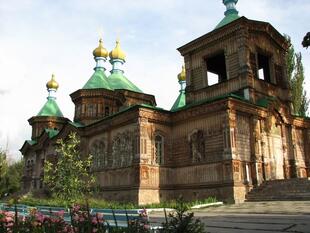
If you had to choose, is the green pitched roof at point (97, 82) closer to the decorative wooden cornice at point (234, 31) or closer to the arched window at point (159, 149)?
the decorative wooden cornice at point (234, 31)

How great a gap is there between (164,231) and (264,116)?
52.9 ft

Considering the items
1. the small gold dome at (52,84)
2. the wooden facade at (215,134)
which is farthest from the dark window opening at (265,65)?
the small gold dome at (52,84)

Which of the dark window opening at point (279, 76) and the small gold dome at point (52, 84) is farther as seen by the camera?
the small gold dome at point (52, 84)

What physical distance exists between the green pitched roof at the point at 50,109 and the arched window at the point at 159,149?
2109 cm

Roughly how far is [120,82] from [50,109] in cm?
1024

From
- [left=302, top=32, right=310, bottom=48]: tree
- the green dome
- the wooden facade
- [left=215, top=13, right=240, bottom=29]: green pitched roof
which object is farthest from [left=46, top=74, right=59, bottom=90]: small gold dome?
[left=302, top=32, right=310, bottom=48]: tree

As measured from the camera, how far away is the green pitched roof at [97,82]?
104ft

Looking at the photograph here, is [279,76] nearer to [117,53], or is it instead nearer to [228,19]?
[228,19]

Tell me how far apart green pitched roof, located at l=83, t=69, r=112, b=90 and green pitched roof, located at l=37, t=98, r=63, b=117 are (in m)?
8.11

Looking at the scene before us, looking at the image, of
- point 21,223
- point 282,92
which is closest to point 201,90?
point 282,92

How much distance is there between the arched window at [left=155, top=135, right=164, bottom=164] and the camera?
2006 centimetres

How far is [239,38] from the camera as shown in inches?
813

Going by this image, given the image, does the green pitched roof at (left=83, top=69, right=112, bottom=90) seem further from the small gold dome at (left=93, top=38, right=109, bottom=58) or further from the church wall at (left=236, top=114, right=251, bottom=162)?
the church wall at (left=236, top=114, right=251, bottom=162)

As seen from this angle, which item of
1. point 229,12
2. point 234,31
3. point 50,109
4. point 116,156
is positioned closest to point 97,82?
point 50,109
